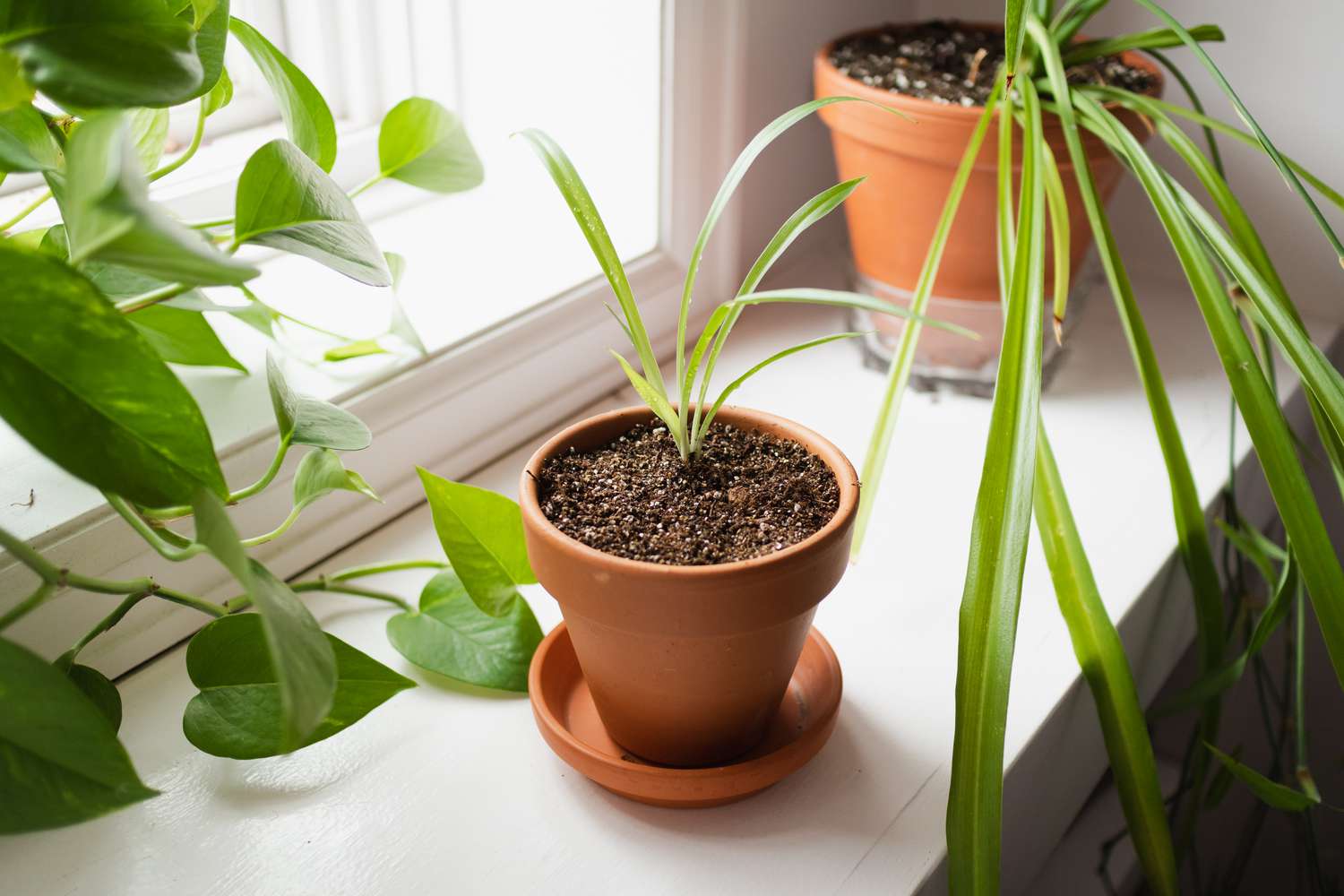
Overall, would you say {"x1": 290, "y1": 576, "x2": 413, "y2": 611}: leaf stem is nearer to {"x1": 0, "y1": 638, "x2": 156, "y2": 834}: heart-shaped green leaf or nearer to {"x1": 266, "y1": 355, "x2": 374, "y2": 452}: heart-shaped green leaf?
{"x1": 266, "y1": 355, "x2": 374, "y2": 452}: heart-shaped green leaf

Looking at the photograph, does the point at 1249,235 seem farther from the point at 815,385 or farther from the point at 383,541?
the point at 383,541

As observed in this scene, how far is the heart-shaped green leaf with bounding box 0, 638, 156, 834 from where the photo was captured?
1.24ft

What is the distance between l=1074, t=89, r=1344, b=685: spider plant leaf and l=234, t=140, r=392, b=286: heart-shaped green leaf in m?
0.42

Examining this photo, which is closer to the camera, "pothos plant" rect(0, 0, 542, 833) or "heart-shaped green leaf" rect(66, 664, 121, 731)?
"pothos plant" rect(0, 0, 542, 833)

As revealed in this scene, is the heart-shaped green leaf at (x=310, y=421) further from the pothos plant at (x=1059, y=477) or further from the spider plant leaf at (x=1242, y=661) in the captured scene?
the spider plant leaf at (x=1242, y=661)

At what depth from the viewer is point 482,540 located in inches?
23.8

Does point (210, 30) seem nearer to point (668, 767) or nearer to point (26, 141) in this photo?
point (26, 141)

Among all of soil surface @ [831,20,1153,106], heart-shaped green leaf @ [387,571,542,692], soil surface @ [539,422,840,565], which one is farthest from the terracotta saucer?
soil surface @ [831,20,1153,106]

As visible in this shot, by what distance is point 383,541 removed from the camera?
77cm

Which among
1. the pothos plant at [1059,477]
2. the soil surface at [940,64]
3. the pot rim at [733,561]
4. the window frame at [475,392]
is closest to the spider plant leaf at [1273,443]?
the pothos plant at [1059,477]

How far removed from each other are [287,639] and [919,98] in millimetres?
711

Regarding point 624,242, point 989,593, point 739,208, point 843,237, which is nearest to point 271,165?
point 989,593

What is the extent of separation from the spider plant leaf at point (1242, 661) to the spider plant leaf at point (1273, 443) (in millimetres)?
58

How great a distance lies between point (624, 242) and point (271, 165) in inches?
21.4
